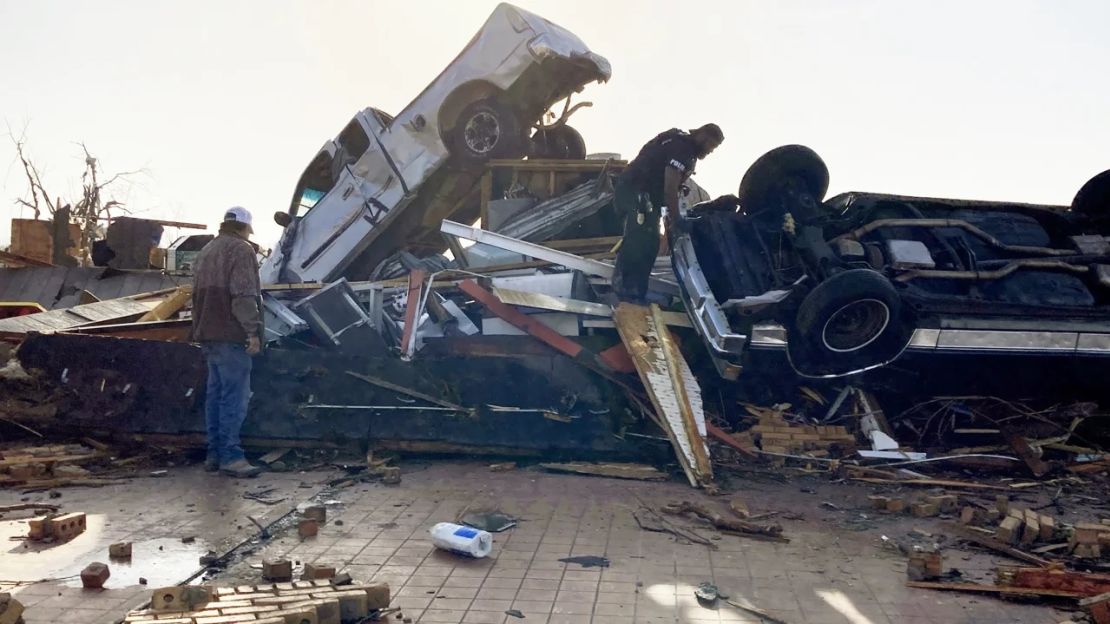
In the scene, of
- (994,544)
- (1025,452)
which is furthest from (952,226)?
(994,544)

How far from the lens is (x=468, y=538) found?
4.61m

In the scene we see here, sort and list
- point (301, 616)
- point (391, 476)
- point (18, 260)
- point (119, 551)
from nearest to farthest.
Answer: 1. point (301, 616)
2. point (119, 551)
3. point (391, 476)
4. point (18, 260)

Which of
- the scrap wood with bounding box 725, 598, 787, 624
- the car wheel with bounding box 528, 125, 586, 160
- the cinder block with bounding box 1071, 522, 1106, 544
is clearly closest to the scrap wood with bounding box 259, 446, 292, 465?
the scrap wood with bounding box 725, 598, 787, 624

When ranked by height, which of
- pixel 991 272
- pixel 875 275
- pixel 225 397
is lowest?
pixel 225 397

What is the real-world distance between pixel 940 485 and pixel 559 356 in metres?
3.09

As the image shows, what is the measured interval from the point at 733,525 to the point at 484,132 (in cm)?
777

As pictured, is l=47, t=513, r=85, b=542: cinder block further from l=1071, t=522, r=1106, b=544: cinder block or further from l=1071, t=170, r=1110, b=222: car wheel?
l=1071, t=170, r=1110, b=222: car wheel

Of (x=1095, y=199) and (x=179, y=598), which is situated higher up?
(x=1095, y=199)

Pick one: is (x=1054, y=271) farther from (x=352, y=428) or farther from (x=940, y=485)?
(x=352, y=428)

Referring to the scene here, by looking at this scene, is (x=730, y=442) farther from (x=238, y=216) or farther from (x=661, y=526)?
(x=238, y=216)

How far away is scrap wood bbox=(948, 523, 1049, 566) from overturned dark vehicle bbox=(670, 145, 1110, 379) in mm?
2070

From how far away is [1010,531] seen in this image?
16.8ft

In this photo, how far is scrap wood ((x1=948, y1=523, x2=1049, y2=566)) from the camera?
15.8 ft

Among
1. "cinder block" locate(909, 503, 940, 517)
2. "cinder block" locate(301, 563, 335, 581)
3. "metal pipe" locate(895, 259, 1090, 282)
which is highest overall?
"metal pipe" locate(895, 259, 1090, 282)
